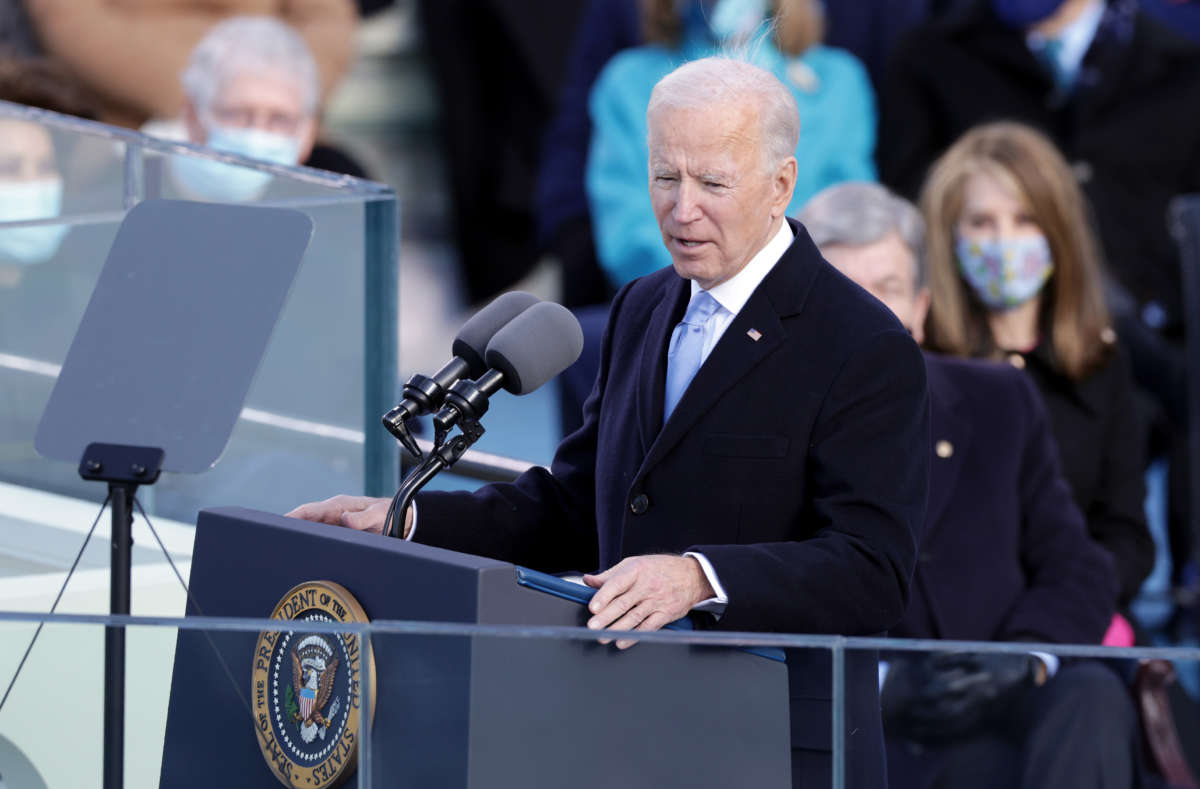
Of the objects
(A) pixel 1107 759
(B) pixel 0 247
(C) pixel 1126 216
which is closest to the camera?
(A) pixel 1107 759

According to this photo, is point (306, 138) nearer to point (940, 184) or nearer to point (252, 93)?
point (252, 93)

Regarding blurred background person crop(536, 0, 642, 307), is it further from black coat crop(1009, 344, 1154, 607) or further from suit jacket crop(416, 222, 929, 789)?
suit jacket crop(416, 222, 929, 789)

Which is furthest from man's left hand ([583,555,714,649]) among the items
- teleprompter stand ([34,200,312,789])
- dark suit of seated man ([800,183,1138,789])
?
dark suit of seated man ([800,183,1138,789])

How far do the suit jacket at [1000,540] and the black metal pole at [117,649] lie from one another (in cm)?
161

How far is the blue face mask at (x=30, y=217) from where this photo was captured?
10.2 ft

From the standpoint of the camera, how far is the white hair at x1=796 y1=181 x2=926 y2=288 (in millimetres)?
3102

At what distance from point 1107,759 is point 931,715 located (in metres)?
0.28

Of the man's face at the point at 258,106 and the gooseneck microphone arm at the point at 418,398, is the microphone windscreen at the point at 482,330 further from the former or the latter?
the man's face at the point at 258,106

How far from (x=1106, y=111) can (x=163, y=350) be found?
3479mm

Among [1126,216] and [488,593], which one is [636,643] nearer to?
[488,593]

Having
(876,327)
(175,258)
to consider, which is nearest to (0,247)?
(175,258)

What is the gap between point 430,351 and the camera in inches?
231

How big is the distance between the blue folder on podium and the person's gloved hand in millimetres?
138

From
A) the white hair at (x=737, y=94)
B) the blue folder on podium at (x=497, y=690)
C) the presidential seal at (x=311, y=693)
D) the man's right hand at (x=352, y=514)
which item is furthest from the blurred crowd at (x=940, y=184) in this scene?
the presidential seal at (x=311, y=693)
